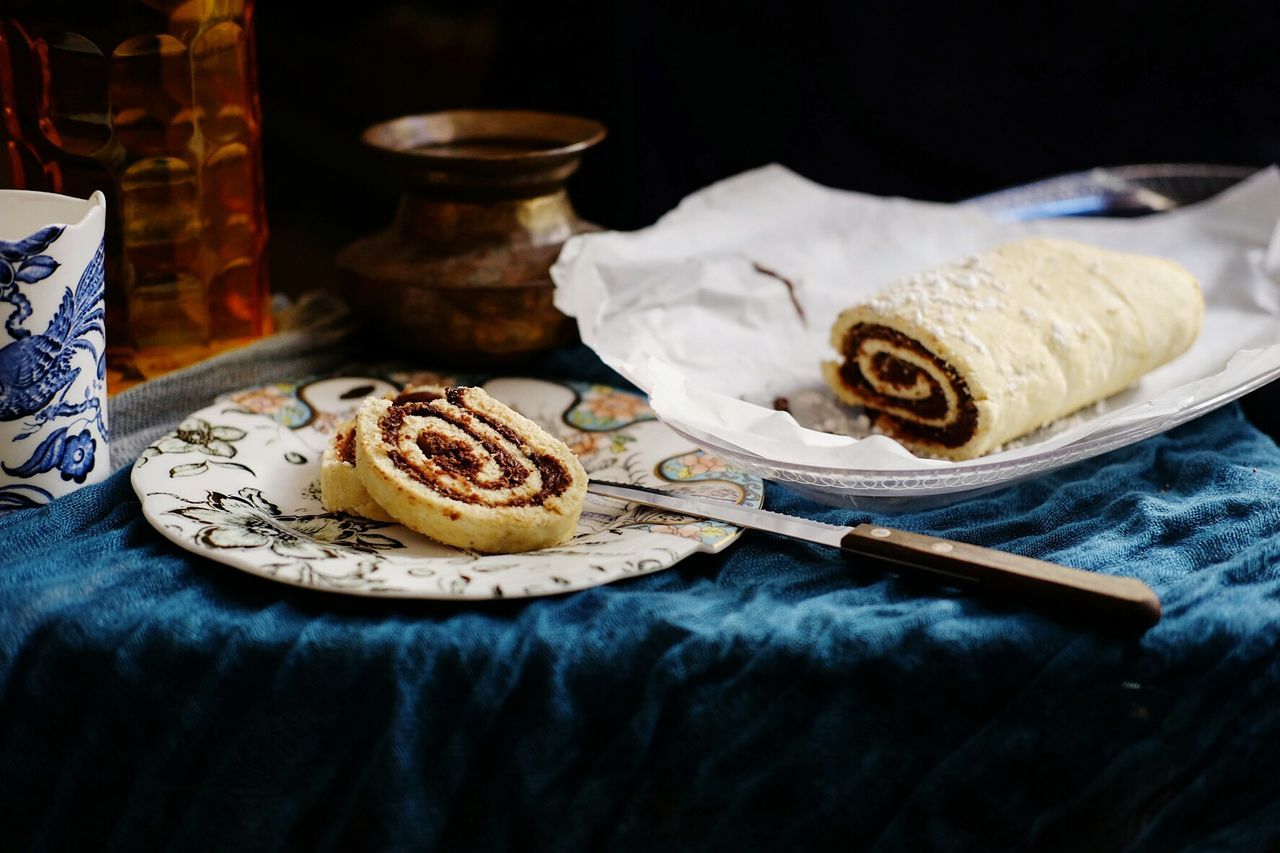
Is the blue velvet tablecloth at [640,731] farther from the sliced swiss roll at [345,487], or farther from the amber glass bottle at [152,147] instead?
the amber glass bottle at [152,147]

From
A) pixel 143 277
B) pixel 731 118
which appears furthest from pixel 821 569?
pixel 731 118

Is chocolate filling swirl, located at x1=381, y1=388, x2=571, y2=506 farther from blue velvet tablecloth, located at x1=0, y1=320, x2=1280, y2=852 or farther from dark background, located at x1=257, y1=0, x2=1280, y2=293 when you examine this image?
dark background, located at x1=257, y1=0, x2=1280, y2=293

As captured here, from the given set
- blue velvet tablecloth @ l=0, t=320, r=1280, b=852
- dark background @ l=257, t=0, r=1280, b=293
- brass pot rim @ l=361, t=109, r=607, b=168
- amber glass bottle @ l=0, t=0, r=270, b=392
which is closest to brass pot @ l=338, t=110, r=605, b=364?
brass pot rim @ l=361, t=109, r=607, b=168

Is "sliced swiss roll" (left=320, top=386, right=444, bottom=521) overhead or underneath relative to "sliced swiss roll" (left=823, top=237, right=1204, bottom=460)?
underneath

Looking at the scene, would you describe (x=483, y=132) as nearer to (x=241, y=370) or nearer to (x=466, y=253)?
(x=466, y=253)

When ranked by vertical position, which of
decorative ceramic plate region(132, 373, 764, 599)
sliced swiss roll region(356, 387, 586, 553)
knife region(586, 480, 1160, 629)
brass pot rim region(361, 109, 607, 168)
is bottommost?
decorative ceramic plate region(132, 373, 764, 599)
